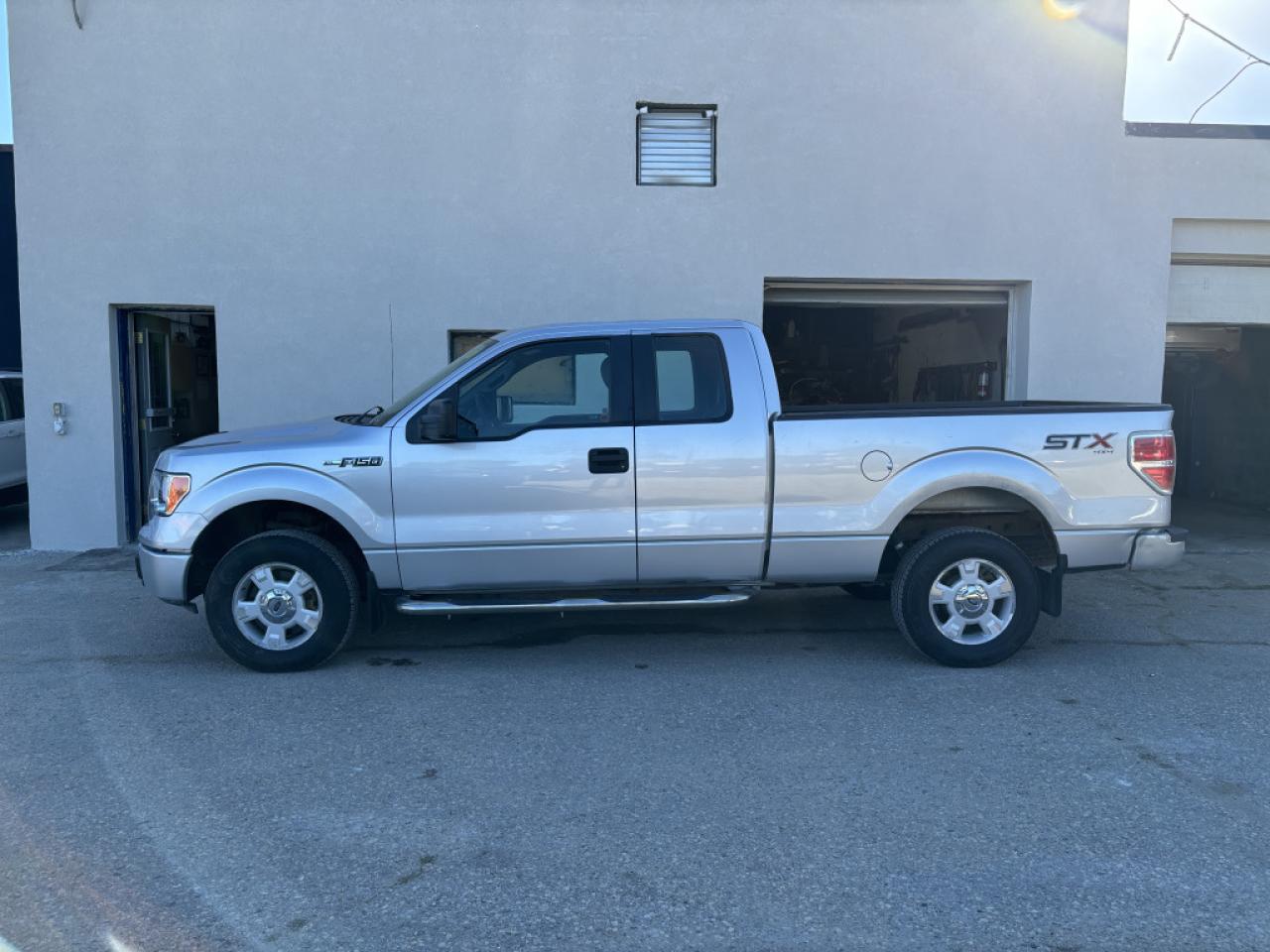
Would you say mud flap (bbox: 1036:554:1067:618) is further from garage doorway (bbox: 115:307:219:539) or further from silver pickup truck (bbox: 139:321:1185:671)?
garage doorway (bbox: 115:307:219:539)

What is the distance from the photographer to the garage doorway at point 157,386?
946 cm

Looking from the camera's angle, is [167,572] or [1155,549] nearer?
[167,572]

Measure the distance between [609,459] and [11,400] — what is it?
9792 millimetres

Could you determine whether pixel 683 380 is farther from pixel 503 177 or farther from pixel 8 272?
pixel 8 272

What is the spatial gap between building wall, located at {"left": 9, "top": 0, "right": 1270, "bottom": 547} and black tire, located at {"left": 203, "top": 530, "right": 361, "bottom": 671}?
12.7 feet

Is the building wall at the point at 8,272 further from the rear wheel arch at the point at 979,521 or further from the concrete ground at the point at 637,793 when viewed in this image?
the rear wheel arch at the point at 979,521

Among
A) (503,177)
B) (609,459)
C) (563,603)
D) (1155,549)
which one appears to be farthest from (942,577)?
(503,177)

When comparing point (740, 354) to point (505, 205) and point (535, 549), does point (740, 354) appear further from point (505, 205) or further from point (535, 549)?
point (505, 205)

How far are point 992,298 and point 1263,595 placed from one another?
12.5ft

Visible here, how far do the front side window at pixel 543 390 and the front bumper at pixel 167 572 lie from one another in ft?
6.11

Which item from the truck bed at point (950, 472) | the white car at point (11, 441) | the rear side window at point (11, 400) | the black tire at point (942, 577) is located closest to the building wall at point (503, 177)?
the white car at point (11, 441)

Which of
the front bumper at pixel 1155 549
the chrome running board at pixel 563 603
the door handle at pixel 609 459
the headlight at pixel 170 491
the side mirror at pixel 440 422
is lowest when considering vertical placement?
the chrome running board at pixel 563 603

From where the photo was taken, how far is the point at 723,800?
151 inches

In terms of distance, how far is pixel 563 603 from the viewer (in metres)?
5.45
